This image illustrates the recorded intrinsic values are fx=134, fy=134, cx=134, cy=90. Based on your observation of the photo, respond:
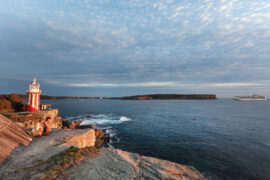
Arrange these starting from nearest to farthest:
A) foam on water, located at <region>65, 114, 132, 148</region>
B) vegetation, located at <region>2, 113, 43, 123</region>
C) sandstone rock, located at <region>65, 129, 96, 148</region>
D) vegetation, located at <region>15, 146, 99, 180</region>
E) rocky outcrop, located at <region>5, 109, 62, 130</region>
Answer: vegetation, located at <region>15, 146, 99, 180</region>, sandstone rock, located at <region>65, 129, 96, 148</region>, rocky outcrop, located at <region>5, 109, 62, 130</region>, vegetation, located at <region>2, 113, 43, 123</region>, foam on water, located at <region>65, 114, 132, 148</region>

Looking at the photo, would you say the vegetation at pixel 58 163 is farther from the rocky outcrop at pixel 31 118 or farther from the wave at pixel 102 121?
the wave at pixel 102 121

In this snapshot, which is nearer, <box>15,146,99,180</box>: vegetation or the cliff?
<box>15,146,99,180</box>: vegetation

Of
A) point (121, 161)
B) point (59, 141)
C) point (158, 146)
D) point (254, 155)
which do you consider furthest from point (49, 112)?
point (254, 155)

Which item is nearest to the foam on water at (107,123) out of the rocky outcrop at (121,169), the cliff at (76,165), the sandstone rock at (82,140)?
the sandstone rock at (82,140)

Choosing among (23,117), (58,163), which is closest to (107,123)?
(23,117)

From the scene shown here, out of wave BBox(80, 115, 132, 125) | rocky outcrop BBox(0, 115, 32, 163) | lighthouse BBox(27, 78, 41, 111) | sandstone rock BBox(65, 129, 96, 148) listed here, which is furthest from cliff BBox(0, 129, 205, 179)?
wave BBox(80, 115, 132, 125)

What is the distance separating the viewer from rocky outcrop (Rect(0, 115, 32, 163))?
7.39 metres

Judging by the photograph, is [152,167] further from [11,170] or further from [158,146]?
[158,146]

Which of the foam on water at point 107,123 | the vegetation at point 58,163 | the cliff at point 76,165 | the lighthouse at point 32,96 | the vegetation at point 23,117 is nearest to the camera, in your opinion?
the vegetation at point 58,163

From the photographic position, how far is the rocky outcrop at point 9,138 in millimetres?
7385

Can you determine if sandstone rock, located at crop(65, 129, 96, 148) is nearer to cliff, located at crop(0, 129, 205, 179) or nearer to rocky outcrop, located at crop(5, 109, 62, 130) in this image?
cliff, located at crop(0, 129, 205, 179)

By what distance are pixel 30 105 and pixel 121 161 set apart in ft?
78.3

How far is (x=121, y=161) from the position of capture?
7676mm

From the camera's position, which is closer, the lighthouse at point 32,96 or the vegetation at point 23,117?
the vegetation at point 23,117
